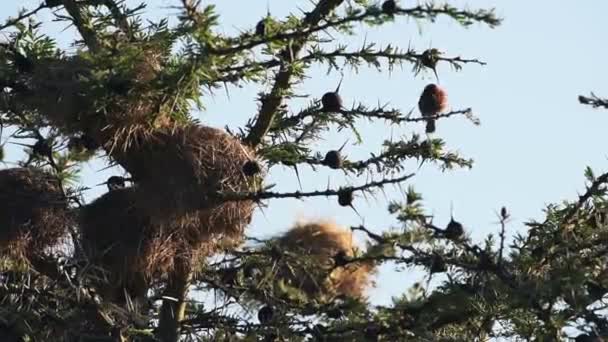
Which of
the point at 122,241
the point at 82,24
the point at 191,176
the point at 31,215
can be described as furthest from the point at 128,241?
the point at 82,24

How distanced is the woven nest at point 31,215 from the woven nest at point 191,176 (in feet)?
1.24

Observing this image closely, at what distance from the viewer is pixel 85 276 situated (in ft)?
18.4

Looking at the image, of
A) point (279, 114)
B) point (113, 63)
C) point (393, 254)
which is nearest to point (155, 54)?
point (113, 63)

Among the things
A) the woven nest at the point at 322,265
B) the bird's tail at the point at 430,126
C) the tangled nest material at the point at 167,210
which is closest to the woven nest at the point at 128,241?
the tangled nest material at the point at 167,210

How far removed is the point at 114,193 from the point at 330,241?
4.35 ft

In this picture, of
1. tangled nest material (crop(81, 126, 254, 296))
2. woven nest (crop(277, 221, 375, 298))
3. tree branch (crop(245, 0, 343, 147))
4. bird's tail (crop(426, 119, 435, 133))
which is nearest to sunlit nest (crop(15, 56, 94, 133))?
tangled nest material (crop(81, 126, 254, 296))

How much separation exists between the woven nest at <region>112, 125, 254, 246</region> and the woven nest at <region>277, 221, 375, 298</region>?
303mm

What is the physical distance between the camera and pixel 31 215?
5.91 m

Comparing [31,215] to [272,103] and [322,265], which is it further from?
[322,265]

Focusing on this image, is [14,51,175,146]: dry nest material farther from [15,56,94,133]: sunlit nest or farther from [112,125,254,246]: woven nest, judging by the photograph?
[112,125,254,246]: woven nest

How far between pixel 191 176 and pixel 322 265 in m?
0.59

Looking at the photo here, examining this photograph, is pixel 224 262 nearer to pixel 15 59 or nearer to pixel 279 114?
pixel 279 114

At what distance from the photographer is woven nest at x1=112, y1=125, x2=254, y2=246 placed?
18.1 feet

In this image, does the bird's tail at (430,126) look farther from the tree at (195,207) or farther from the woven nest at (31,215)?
the woven nest at (31,215)
